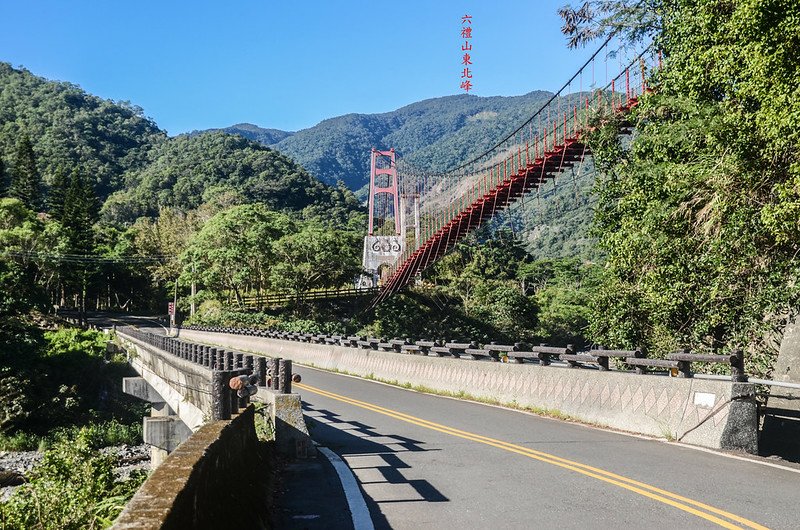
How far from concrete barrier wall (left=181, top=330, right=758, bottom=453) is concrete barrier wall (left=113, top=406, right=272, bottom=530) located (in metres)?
6.31

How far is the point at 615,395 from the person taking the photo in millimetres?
13570

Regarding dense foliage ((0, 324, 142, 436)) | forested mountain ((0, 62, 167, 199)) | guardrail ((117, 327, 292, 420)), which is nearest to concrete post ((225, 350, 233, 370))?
guardrail ((117, 327, 292, 420))

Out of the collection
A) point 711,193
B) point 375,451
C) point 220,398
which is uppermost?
point 711,193

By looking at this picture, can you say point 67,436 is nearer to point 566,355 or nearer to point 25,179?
point 566,355

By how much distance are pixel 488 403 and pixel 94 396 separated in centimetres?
3370

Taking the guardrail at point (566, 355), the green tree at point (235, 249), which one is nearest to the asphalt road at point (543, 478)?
the guardrail at point (566, 355)

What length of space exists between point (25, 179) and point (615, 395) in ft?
329

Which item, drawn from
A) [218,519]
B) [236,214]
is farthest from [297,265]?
[218,519]

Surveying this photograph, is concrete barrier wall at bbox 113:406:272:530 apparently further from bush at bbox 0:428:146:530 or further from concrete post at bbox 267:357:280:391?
concrete post at bbox 267:357:280:391

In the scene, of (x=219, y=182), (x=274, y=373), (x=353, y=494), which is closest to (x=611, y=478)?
(x=353, y=494)

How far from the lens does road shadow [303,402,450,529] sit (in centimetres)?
851

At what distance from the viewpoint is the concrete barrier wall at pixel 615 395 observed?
1077 cm

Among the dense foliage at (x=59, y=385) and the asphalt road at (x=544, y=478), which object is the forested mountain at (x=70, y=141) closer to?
the dense foliage at (x=59, y=385)

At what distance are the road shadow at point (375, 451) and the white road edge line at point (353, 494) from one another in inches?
3.2
